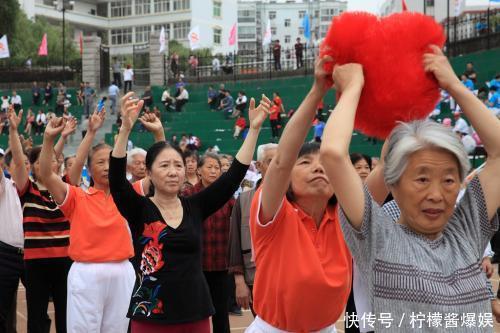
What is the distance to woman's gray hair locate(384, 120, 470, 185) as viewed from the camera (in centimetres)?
242

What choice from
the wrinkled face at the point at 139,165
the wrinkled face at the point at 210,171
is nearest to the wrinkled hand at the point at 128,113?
the wrinkled face at the point at 139,165

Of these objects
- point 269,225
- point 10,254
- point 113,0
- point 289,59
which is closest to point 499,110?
point 10,254

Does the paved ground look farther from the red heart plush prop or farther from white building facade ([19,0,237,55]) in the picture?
white building facade ([19,0,237,55])

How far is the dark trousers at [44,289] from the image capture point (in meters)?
5.71

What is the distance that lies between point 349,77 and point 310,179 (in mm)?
1007

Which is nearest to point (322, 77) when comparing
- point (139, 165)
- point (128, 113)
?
point (128, 113)

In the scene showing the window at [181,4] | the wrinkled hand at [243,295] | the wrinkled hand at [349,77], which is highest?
the window at [181,4]

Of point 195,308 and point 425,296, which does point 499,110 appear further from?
point 425,296

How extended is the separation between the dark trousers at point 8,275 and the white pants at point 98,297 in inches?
37.8

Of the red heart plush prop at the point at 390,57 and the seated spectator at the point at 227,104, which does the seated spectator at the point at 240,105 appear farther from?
the red heart plush prop at the point at 390,57

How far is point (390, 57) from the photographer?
246 centimetres

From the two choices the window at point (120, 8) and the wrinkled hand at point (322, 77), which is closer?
the wrinkled hand at point (322, 77)

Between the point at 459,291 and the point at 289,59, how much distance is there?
28.3m

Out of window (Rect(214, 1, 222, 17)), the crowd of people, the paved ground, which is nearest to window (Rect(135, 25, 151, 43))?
window (Rect(214, 1, 222, 17))
